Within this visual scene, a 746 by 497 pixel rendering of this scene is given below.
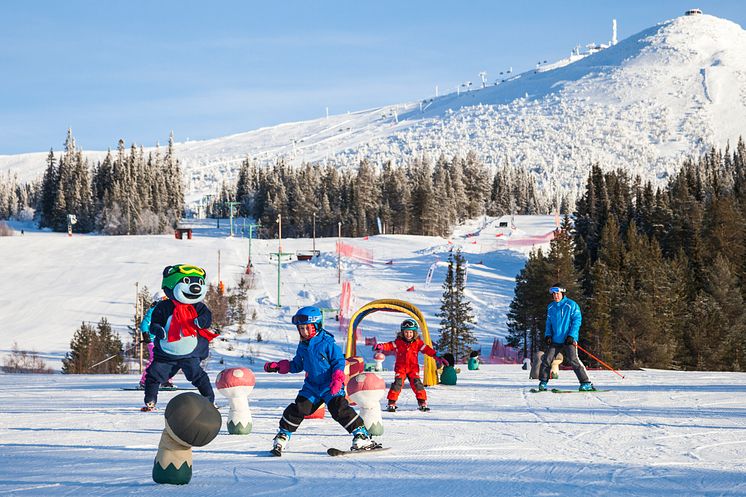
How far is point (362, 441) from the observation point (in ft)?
29.4

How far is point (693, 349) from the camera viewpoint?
4491cm

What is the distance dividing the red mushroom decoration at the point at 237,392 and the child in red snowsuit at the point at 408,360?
10.3 feet

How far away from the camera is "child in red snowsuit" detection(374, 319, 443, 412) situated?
13.2 metres

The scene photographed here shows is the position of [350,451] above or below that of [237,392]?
below

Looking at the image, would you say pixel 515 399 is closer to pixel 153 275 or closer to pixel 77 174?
pixel 153 275

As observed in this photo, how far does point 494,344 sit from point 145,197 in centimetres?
8372

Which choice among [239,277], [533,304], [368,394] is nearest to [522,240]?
[239,277]

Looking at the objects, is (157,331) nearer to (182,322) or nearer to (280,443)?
(182,322)

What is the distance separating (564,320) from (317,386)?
7.67 m

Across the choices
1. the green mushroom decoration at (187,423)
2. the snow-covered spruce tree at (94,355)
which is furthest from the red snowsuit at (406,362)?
the snow-covered spruce tree at (94,355)

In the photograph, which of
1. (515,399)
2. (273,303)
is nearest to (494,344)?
(273,303)

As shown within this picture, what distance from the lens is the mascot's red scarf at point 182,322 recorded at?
11641 mm

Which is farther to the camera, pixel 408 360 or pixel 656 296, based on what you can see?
pixel 656 296

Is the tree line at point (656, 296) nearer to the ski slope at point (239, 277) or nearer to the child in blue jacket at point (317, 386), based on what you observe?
A: the ski slope at point (239, 277)
